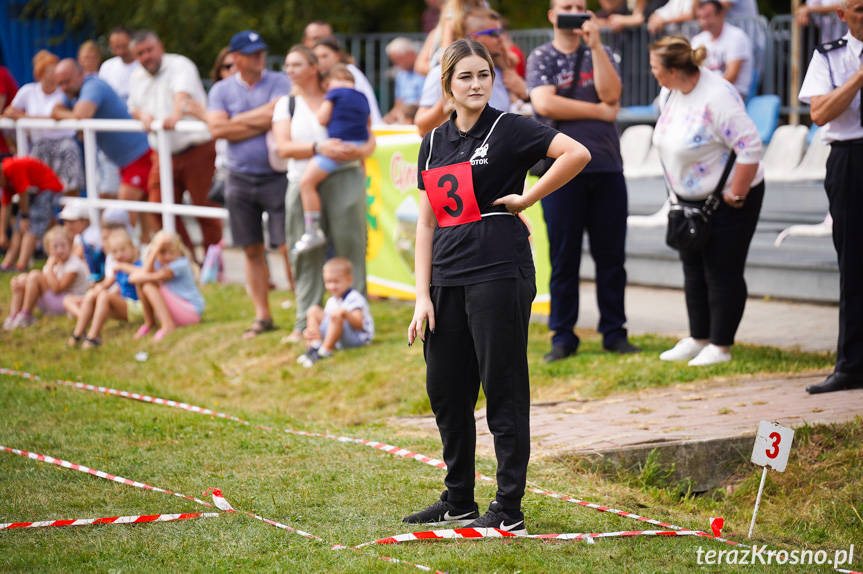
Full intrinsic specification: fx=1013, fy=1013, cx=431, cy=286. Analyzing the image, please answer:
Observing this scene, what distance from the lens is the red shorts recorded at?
11.4 metres

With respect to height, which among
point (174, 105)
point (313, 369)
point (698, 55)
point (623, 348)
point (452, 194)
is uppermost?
point (698, 55)

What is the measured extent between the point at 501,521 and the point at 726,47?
695 centimetres

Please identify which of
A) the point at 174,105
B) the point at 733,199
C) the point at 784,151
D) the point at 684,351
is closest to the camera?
the point at 733,199

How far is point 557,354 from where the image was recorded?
7.12m

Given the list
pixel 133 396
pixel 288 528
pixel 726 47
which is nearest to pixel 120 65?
pixel 133 396

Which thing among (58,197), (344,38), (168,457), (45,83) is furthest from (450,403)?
(344,38)

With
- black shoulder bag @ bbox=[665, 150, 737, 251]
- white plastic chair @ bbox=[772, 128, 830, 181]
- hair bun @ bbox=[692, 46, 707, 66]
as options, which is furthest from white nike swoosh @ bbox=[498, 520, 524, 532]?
white plastic chair @ bbox=[772, 128, 830, 181]

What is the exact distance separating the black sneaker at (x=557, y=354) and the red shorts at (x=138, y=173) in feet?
19.9

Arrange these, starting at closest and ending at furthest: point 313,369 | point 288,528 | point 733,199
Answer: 1. point 288,528
2. point 733,199
3. point 313,369

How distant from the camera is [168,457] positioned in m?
5.32

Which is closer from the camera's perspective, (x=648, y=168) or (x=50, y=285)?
(x=50, y=285)

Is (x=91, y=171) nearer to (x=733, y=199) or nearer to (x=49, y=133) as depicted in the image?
(x=49, y=133)

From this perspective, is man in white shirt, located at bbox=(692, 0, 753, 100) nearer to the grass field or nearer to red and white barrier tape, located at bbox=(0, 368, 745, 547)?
the grass field

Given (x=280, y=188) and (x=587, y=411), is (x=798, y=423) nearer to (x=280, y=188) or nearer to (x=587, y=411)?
(x=587, y=411)
